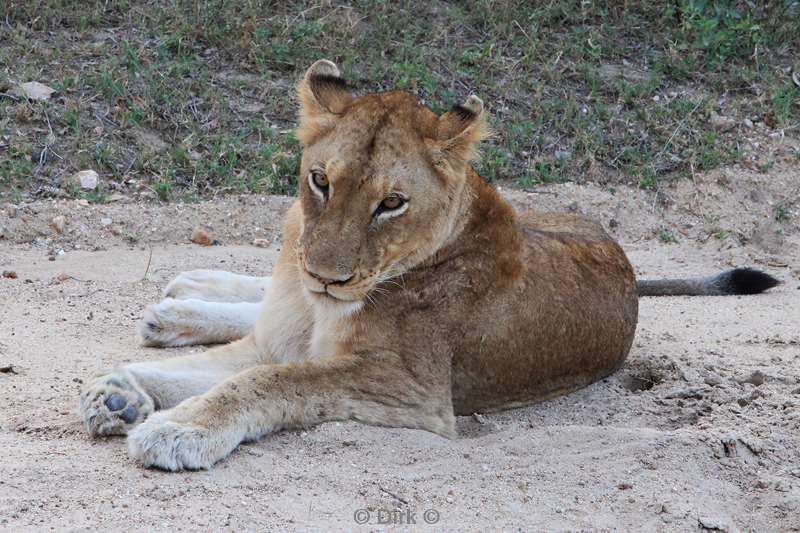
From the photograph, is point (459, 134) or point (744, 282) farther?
point (744, 282)

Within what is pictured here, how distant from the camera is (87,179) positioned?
766cm

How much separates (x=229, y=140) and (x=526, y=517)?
519 centimetres

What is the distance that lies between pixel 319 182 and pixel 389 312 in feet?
1.87

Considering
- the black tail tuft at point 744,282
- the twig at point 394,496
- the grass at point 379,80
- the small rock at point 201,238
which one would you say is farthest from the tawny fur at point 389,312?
the grass at point 379,80

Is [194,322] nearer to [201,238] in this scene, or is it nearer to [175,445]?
[201,238]

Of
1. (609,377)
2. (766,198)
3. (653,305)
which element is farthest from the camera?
(766,198)

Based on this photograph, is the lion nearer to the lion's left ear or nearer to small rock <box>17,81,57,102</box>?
the lion's left ear

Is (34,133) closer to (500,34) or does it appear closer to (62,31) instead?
(62,31)

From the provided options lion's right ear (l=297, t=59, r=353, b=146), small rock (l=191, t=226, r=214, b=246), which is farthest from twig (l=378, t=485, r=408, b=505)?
small rock (l=191, t=226, r=214, b=246)

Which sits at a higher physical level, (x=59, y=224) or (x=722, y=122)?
(x=722, y=122)

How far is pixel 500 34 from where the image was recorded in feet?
32.0

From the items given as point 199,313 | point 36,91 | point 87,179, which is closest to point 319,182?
point 199,313

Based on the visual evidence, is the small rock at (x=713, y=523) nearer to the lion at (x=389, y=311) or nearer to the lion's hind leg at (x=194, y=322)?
the lion at (x=389, y=311)

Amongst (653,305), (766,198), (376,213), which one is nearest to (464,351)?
(376,213)
